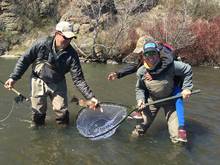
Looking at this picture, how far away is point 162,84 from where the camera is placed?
823 centimetres

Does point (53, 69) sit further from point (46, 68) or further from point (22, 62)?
point (22, 62)

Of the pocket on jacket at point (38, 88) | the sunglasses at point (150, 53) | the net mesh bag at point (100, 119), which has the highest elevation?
the sunglasses at point (150, 53)

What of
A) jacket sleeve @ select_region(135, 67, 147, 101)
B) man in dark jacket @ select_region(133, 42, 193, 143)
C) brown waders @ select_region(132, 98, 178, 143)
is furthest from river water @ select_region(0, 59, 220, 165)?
jacket sleeve @ select_region(135, 67, 147, 101)

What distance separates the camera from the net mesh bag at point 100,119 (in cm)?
897

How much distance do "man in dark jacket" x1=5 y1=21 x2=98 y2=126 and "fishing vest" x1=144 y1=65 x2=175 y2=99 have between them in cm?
114

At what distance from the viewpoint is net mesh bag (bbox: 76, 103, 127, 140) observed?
8.97 meters

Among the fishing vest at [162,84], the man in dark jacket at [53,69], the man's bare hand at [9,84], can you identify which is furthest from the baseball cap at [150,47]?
the man's bare hand at [9,84]

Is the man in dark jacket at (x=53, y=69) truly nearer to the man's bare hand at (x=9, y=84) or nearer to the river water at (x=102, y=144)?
the man's bare hand at (x=9, y=84)

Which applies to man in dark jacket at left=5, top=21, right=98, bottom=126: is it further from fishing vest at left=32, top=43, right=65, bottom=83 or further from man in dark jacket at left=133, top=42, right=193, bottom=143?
man in dark jacket at left=133, top=42, right=193, bottom=143

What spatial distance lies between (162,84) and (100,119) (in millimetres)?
1788

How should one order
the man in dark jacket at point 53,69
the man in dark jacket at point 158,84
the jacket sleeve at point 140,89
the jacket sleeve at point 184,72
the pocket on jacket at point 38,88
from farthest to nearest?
the pocket on jacket at point 38,88 → the man in dark jacket at point 53,69 → the jacket sleeve at point 140,89 → the jacket sleeve at point 184,72 → the man in dark jacket at point 158,84

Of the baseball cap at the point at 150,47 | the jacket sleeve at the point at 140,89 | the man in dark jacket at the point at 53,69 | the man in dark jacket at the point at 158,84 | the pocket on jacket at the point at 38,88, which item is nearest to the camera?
the baseball cap at the point at 150,47

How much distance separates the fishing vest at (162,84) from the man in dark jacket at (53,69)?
3.75 ft

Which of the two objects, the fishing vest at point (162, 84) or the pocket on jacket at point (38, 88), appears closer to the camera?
the fishing vest at point (162, 84)
